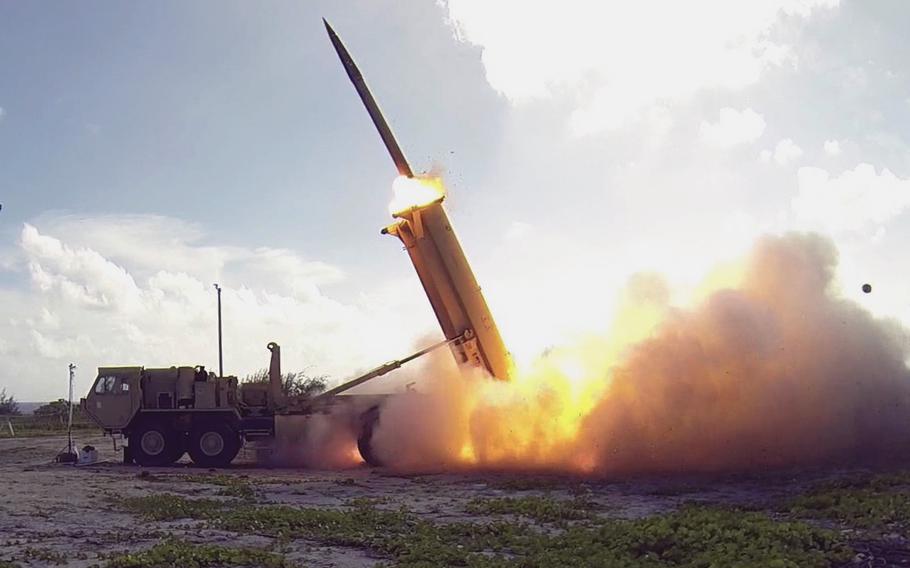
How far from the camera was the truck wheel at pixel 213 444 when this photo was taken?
2653cm

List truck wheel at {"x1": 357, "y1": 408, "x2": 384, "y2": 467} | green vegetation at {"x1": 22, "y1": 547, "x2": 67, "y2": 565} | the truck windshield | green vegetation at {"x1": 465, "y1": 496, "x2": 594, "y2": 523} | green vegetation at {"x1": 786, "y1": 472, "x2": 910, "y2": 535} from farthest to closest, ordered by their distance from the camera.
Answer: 1. the truck windshield
2. truck wheel at {"x1": 357, "y1": 408, "x2": 384, "y2": 467}
3. green vegetation at {"x1": 465, "y1": 496, "x2": 594, "y2": 523}
4. green vegetation at {"x1": 786, "y1": 472, "x2": 910, "y2": 535}
5. green vegetation at {"x1": 22, "y1": 547, "x2": 67, "y2": 565}

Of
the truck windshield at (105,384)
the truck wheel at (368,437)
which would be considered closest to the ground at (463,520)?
the truck wheel at (368,437)

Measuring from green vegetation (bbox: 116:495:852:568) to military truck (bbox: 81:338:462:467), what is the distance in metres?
10.9

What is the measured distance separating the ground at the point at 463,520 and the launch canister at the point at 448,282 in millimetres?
3698

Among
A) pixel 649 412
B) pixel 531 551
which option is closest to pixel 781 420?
pixel 649 412

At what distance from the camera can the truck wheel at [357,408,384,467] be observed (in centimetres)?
2573

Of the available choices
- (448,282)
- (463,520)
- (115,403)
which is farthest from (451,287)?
(115,403)

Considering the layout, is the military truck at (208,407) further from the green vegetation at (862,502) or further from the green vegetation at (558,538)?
the green vegetation at (862,502)

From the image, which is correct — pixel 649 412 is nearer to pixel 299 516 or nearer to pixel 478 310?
pixel 478 310

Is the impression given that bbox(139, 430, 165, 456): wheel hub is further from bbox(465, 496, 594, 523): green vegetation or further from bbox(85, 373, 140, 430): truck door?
bbox(465, 496, 594, 523): green vegetation

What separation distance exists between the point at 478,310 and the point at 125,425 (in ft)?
37.8

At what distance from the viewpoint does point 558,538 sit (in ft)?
42.4

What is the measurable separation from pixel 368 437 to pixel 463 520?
11119mm

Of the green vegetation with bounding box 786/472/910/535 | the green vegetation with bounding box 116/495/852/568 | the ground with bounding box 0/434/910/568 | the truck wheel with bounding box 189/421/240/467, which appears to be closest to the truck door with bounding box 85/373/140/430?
the truck wheel with bounding box 189/421/240/467
